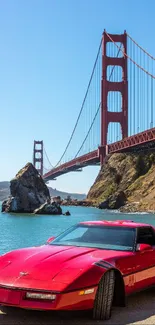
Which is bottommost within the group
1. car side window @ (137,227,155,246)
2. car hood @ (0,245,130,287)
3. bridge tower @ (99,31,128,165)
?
car hood @ (0,245,130,287)

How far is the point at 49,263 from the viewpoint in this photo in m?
5.29

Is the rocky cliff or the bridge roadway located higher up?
the bridge roadway

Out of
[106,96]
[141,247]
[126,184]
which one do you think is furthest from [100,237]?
[106,96]

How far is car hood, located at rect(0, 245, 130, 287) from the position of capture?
505cm

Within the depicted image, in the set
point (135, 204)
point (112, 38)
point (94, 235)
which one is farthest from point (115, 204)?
point (94, 235)

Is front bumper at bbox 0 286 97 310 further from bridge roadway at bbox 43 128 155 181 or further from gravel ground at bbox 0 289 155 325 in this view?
bridge roadway at bbox 43 128 155 181

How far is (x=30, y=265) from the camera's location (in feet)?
17.3

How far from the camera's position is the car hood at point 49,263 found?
5.05m

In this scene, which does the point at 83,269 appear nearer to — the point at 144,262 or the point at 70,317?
the point at 70,317

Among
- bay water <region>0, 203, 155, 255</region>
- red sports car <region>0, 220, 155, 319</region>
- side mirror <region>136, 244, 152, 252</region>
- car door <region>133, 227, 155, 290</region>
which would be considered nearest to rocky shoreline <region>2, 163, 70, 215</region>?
bay water <region>0, 203, 155, 255</region>

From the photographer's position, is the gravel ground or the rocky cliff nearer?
the gravel ground

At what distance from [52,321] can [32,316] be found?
0.90 feet

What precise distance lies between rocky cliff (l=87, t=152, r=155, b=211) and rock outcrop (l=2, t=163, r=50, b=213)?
12133 mm

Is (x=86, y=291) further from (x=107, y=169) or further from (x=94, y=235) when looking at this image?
(x=107, y=169)
